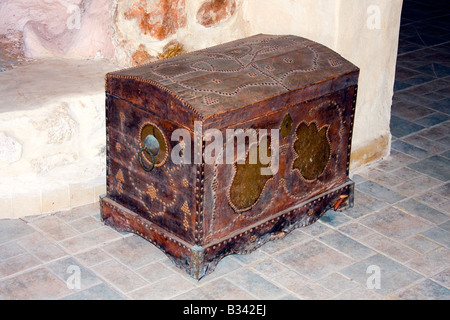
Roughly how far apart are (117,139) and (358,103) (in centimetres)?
154

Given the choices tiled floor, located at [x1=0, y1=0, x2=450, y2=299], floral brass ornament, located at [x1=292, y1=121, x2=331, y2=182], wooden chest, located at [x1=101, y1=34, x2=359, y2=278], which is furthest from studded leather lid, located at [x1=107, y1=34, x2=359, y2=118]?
tiled floor, located at [x1=0, y1=0, x2=450, y2=299]

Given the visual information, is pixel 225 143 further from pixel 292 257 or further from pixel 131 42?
pixel 131 42

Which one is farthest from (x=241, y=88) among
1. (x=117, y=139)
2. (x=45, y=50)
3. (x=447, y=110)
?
(x=447, y=110)

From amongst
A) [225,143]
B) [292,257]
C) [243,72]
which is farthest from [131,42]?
[292,257]

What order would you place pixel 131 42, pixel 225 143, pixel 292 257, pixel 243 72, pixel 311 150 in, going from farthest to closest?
1. pixel 131 42
2. pixel 311 150
3. pixel 292 257
4. pixel 243 72
5. pixel 225 143

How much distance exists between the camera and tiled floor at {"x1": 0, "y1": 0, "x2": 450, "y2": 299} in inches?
140

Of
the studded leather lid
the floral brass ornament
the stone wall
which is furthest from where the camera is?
the stone wall

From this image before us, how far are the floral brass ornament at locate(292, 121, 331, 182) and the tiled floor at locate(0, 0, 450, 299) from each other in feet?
1.07

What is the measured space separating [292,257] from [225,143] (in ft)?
2.46

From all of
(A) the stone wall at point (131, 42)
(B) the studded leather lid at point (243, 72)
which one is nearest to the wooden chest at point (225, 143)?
(B) the studded leather lid at point (243, 72)

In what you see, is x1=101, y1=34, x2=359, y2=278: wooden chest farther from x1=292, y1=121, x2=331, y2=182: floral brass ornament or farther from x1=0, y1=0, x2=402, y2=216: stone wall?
x1=0, y1=0, x2=402, y2=216: stone wall

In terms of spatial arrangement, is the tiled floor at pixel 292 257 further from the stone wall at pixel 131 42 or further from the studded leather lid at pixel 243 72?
the studded leather lid at pixel 243 72

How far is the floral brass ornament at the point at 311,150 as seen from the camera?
391cm

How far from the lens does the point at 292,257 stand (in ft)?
12.6
